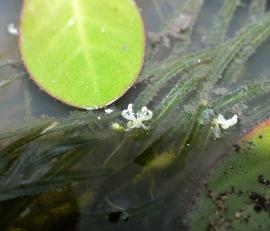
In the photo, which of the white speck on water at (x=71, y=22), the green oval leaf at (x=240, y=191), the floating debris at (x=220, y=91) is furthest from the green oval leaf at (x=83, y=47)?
the green oval leaf at (x=240, y=191)

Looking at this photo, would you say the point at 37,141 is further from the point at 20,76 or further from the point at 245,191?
the point at 245,191

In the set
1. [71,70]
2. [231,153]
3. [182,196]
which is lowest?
[182,196]

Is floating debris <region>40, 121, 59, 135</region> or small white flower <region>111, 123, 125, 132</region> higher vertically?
floating debris <region>40, 121, 59, 135</region>

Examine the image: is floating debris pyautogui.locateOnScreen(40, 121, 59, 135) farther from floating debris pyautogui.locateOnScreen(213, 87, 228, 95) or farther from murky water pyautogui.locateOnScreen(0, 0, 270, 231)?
floating debris pyautogui.locateOnScreen(213, 87, 228, 95)

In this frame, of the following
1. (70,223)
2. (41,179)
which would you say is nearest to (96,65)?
(41,179)

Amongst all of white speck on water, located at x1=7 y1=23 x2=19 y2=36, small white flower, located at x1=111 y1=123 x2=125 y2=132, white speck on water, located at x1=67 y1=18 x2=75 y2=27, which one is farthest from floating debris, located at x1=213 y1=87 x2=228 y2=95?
white speck on water, located at x1=7 y1=23 x2=19 y2=36

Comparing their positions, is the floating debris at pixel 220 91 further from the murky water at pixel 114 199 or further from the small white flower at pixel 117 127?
the small white flower at pixel 117 127
